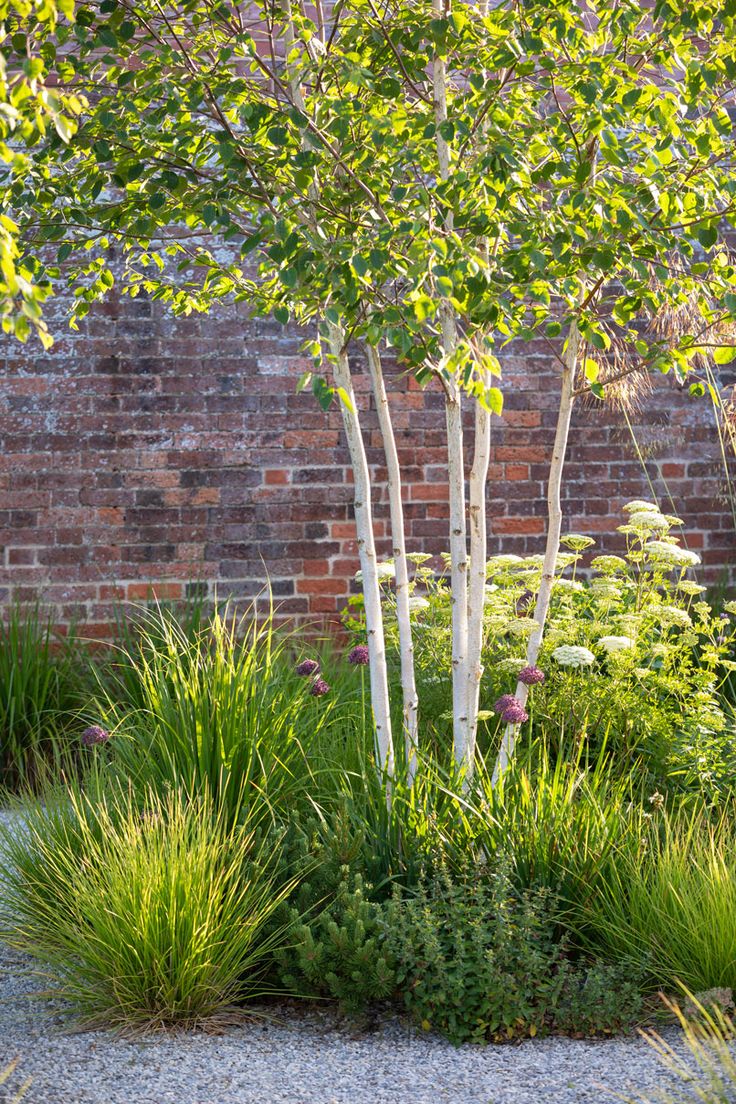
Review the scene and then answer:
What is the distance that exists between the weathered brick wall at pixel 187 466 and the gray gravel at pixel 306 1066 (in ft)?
9.04

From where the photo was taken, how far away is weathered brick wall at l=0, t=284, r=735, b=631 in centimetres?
527

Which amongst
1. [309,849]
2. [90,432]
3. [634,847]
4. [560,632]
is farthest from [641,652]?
[90,432]

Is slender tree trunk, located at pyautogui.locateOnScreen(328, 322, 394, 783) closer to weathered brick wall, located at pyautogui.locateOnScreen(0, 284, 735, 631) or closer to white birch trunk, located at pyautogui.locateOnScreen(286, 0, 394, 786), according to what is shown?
white birch trunk, located at pyautogui.locateOnScreen(286, 0, 394, 786)

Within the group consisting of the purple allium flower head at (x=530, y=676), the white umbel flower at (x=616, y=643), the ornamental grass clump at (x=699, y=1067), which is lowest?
the ornamental grass clump at (x=699, y=1067)

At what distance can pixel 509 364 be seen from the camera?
559 centimetres

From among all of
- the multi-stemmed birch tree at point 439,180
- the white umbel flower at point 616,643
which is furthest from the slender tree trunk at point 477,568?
the white umbel flower at point 616,643

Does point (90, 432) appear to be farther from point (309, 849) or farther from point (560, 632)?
point (309, 849)

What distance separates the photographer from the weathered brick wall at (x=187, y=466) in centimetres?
527

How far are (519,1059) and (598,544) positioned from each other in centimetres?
343

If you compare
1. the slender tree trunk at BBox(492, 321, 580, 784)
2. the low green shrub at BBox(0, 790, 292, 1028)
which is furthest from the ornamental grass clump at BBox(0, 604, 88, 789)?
the slender tree trunk at BBox(492, 321, 580, 784)

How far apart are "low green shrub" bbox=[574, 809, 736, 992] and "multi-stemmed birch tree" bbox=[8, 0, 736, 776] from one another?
0.49 metres

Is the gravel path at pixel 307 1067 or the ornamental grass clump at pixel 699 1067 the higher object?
the ornamental grass clump at pixel 699 1067

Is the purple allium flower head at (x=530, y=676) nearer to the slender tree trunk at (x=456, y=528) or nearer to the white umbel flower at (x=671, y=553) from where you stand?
the slender tree trunk at (x=456, y=528)

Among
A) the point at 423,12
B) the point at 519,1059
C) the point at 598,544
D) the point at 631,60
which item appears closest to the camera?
the point at 519,1059
